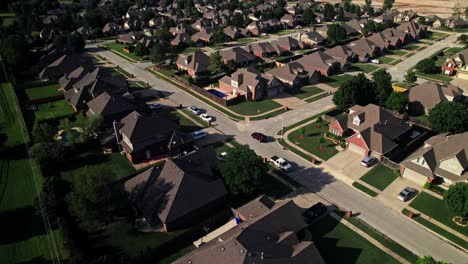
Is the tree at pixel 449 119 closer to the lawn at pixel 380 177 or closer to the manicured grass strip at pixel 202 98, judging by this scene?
the lawn at pixel 380 177

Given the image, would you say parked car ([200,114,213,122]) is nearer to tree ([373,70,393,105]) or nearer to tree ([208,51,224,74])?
tree ([208,51,224,74])

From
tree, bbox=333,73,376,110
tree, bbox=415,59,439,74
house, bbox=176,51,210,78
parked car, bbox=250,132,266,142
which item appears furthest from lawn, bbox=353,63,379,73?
parked car, bbox=250,132,266,142

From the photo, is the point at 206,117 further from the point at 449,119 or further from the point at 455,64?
the point at 455,64

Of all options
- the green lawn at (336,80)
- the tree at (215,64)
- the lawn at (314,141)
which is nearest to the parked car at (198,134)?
the lawn at (314,141)

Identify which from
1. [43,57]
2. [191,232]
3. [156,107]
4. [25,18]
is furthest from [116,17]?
[191,232]

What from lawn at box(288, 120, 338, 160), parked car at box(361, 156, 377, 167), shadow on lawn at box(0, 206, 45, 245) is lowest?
shadow on lawn at box(0, 206, 45, 245)

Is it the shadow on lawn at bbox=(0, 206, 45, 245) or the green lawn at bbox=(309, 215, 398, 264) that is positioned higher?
the green lawn at bbox=(309, 215, 398, 264)

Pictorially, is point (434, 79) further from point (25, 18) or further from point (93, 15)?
point (25, 18)

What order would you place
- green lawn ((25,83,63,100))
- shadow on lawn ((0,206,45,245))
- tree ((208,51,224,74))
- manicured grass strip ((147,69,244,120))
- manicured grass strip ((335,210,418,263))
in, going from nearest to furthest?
manicured grass strip ((335,210,418,263)), shadow on lawn ((0,206,45,245)), manicured grass strip ((147,69,244,120)), green lawn ((25,83,63,100)), tree ((208,51,224,74))

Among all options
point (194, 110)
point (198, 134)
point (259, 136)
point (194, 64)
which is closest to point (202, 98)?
point (194, 110)
